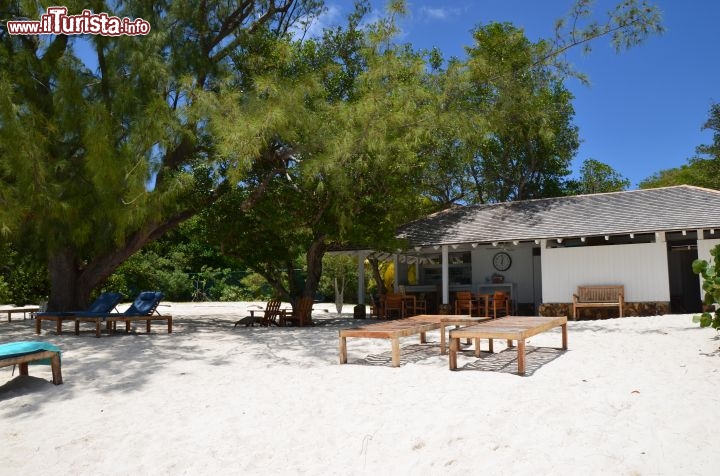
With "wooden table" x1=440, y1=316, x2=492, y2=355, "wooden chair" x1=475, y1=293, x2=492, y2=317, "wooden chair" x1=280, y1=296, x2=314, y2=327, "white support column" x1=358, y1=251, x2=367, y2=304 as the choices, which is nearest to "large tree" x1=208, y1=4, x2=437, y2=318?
"wooden chair" x1=280, y1=296, x2=314, y2=327

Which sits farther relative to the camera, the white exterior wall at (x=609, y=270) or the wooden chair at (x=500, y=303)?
the wooden chair at (x=500, y=303)

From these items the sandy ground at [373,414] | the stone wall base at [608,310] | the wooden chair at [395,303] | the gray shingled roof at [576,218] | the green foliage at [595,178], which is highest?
the green foliage at [595,178]

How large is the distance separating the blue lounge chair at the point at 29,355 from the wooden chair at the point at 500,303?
9.70 meters

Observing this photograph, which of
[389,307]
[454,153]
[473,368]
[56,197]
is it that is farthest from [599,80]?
[56,197]

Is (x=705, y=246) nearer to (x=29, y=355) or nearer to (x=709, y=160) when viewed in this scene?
(x=29, y=355)

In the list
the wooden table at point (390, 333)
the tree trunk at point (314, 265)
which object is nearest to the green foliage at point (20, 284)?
the tree trunk at point (314, 265)

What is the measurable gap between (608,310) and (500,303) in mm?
2551

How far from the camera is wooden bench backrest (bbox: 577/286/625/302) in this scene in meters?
13.6

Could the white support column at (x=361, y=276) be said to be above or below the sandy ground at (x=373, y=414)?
above

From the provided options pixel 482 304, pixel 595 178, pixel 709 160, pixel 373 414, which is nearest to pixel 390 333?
pixel 373 414

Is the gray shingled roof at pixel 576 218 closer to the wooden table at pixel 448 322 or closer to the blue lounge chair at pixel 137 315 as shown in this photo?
the wooden table at pixel 448 322

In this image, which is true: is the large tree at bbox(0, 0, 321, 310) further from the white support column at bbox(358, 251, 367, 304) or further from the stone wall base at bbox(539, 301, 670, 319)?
the stone wall base at bbox(539, 301, 670, 319)

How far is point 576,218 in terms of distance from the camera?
14930mm

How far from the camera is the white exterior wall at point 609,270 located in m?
13.4
